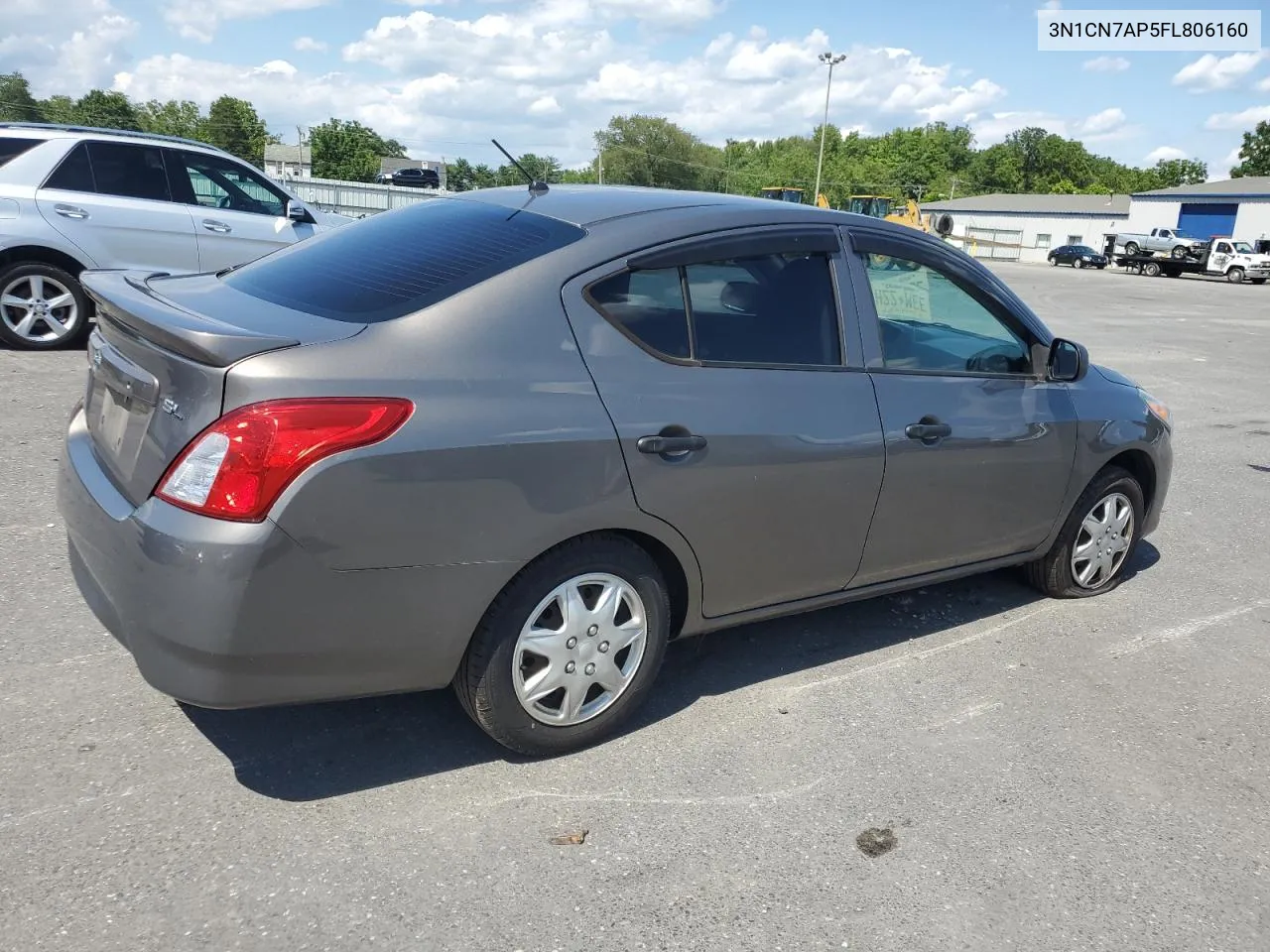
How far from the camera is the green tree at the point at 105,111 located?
108669mm

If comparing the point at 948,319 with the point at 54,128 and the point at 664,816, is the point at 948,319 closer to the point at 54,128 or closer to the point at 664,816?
the point at 664,816

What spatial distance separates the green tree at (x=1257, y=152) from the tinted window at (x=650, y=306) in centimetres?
12015

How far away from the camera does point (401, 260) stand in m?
3.28

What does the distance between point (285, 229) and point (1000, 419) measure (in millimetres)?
7382

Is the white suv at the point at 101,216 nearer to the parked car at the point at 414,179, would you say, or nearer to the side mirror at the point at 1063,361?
the side mirror at the point at 1063,361

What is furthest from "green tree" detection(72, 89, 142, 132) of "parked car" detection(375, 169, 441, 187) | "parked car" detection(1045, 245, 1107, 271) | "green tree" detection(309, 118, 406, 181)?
"parked car" detection(1045, 245, 1107, 271)

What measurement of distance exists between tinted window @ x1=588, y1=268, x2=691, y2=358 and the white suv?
6721 millimetres

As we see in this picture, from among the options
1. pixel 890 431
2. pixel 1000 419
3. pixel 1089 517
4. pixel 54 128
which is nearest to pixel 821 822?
pixel 890 431

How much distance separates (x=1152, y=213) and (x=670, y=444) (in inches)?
3371

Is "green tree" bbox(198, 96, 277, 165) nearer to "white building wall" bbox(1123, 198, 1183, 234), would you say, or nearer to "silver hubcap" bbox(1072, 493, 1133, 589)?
"white building wall" bbox(1123, 198, 1183, 234)

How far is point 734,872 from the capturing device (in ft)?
9.02

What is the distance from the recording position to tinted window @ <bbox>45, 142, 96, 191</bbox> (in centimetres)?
859

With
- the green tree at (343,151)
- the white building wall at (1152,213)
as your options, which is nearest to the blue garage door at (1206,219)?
the white building wall at (1152,213)

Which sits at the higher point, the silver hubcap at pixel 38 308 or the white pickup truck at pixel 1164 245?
the white pickup truck at pixel 1164 245
